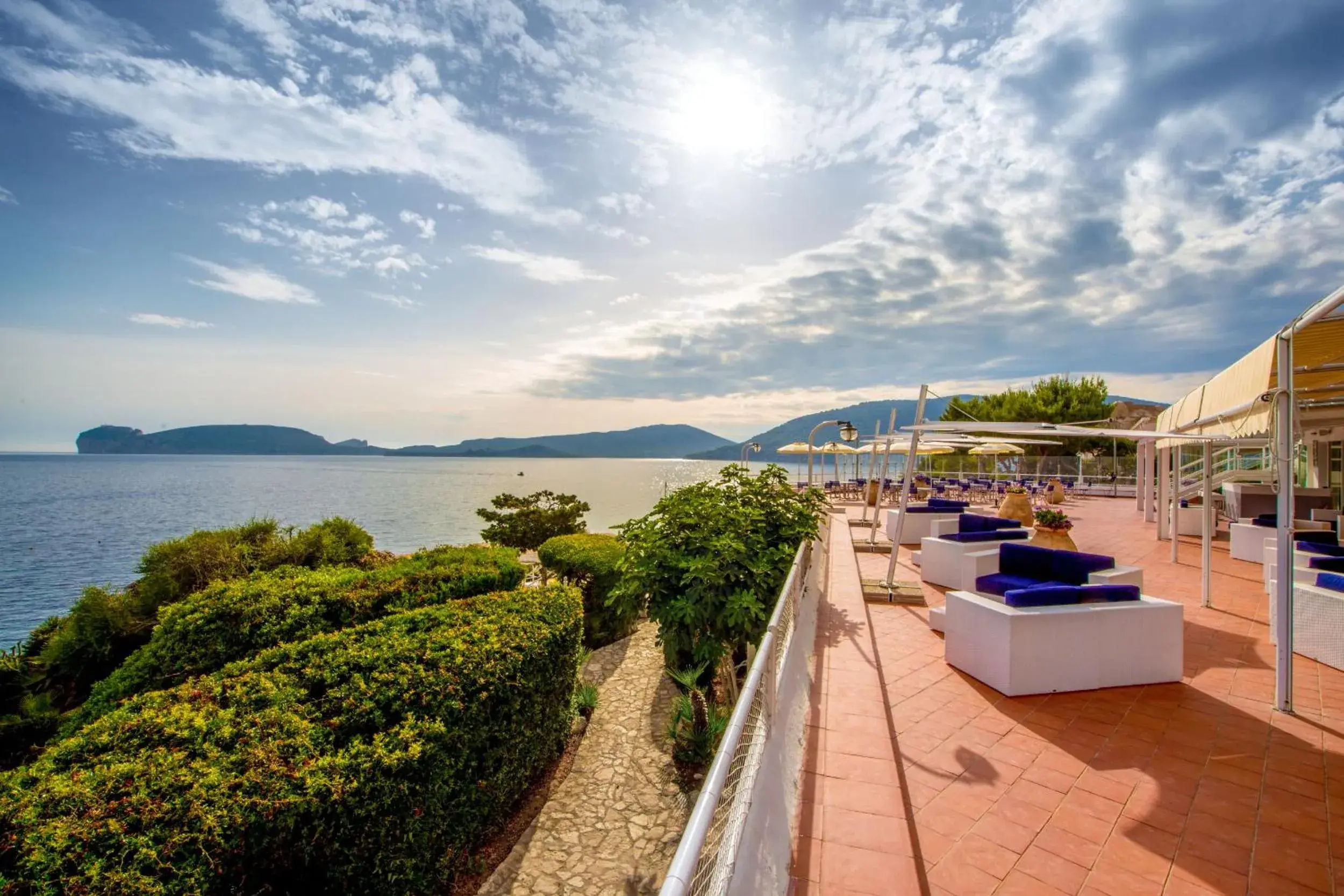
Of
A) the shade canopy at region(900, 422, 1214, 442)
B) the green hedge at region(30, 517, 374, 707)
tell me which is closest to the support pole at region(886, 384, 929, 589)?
the shade canopy at region(900, 422, 1214, 442)

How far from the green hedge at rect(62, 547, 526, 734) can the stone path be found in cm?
283

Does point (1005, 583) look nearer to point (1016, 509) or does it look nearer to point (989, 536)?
point (989, 536)

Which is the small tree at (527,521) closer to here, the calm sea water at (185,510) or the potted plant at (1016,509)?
the calm sea water at (185,510)

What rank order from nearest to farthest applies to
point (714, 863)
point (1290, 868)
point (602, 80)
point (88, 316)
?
point (714, 863) < point (1290, 868) < point (602, 80) < point (88, 316)

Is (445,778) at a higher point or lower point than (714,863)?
lower

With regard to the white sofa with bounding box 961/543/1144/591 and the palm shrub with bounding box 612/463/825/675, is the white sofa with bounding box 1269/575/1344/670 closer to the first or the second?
the white sofa with bounding box 961/543/1144/591

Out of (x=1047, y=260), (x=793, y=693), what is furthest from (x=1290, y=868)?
(x=1047, y=260)

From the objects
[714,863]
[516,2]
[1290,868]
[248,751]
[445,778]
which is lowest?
[445,778]

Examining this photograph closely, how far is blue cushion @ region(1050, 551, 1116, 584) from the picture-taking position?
578 cm

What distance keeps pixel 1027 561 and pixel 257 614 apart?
893cm

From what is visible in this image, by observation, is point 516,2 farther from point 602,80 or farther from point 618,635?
point 618,635

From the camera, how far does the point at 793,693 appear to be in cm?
346

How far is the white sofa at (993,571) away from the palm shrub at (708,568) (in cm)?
227

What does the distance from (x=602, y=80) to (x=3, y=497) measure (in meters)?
89.6
